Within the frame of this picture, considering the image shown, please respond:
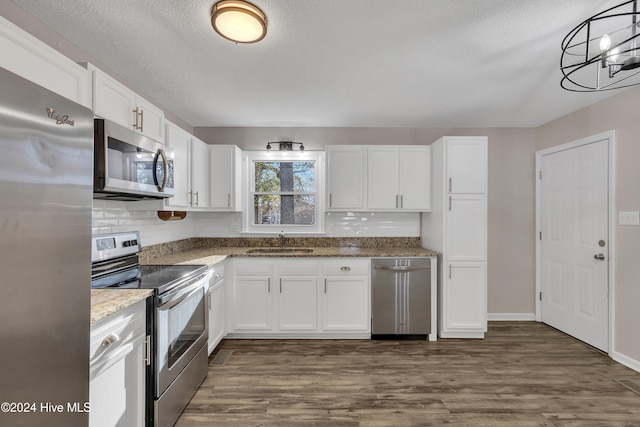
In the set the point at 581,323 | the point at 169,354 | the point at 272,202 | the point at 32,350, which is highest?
the point at 272,202

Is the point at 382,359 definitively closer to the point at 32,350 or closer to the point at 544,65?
the point at 32,350

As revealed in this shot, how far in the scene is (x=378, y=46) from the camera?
1906mm

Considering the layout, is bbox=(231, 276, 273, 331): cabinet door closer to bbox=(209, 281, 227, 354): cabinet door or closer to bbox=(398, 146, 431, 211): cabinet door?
bbox=(209, 281, 227, 354): cabinet door

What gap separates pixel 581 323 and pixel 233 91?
4.28m

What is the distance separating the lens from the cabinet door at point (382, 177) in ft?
11.1

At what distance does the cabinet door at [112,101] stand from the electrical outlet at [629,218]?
13.6 feet

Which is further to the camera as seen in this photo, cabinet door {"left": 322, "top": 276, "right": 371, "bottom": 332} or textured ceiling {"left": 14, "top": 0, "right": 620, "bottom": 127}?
cabinet door {"left": 322, "top": 276, "right": 371, "bottom": 332}

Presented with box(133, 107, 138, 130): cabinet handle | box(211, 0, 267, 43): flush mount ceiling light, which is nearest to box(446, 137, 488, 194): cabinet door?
box(211, 0, 267, 43): flush mount ceiling light

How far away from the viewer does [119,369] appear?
144cm

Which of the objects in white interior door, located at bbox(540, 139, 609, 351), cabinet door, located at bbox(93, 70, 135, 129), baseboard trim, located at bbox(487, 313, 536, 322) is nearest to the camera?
cabinet door, located at bbox(93, 70, 135, 129)

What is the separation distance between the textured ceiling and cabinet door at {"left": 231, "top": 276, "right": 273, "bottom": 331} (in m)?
1.87

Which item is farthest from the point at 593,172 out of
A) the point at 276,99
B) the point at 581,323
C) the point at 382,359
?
the point at 276,99

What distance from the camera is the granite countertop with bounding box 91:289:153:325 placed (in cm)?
126

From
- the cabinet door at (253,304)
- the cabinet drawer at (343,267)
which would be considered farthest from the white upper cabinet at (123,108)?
the cabinet drawer at (343,267)
